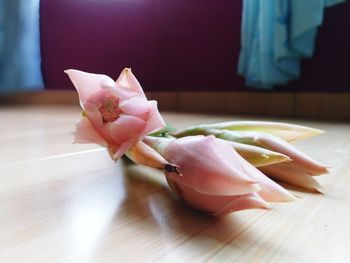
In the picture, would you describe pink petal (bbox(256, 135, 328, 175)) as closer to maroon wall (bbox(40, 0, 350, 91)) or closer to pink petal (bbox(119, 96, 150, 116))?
pink petal (bbox(119, 96, 150, 116))

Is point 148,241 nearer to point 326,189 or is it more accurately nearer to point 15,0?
point 326,189

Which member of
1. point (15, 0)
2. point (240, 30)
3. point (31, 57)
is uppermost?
point (15, 0)

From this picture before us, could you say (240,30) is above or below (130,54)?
above

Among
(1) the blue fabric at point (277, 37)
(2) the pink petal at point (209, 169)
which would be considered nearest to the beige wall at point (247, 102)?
(1) the blue fabric at point (277, 37)

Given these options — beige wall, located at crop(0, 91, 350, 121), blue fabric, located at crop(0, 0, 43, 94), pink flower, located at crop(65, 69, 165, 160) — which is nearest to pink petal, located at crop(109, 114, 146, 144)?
pink flower, located at crop(65, 69, 165, 160)

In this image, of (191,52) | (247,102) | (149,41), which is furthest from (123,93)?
(149,41)

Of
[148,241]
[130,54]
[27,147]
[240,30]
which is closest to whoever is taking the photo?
[148,241]

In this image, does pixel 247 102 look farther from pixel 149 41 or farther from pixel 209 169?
pixel 209 169

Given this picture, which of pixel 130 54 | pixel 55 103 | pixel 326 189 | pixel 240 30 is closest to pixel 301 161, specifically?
pixel 326 189
